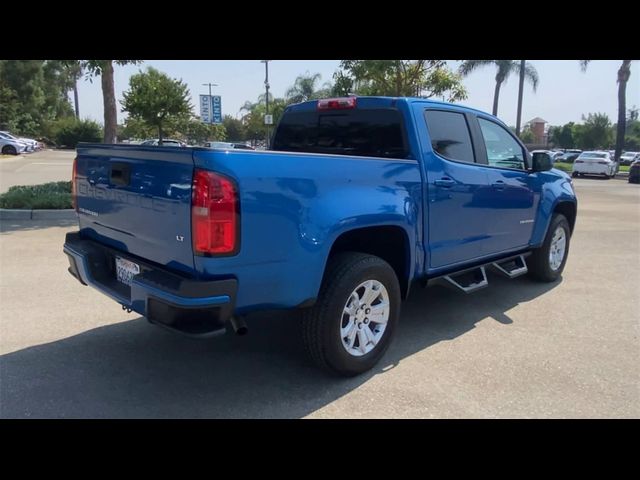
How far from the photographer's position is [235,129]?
57.0 meters

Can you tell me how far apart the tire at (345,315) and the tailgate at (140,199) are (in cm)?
92

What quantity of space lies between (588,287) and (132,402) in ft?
17.0

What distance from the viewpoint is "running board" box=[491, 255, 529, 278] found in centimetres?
502

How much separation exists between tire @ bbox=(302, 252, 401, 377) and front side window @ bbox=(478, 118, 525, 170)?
205 cm

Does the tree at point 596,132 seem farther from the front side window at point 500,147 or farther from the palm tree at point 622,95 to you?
the front side window at point 500,147

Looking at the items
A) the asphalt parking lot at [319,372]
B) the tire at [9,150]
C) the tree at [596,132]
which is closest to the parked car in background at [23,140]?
the tire at [9,150]

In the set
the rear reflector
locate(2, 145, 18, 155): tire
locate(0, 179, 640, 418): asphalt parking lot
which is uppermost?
locate(2, 145, 18, 155): tire

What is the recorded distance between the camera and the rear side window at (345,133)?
4.02 m

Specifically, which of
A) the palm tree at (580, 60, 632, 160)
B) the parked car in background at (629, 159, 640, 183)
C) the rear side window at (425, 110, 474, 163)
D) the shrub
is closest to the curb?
the rear side window at (425, 110, 474, 163)

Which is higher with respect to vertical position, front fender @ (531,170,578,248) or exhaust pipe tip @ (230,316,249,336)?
front fender @ (531,170,578,248)

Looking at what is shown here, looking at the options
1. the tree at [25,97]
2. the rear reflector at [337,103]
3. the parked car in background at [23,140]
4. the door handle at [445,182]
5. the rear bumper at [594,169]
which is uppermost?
the tree at [25,97]

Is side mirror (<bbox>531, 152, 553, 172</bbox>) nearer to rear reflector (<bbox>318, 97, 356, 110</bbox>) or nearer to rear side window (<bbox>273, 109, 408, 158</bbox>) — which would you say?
rear side window (<bbox>273, 109, 408, 158</bbox>)

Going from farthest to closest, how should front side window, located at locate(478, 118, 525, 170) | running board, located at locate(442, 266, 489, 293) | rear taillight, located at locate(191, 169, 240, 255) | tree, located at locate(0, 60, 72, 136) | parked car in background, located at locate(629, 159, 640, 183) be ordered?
tree, located at locate(0, 60, 72, 136)
parked car in background, located at locate(629, 159, 640, 183)
front side window, located at locate(478, 118, 525, 170)
running board, located at locate(442, 266, 489, 293)
rear taillight, located at locate(191, 169, 240, 255)

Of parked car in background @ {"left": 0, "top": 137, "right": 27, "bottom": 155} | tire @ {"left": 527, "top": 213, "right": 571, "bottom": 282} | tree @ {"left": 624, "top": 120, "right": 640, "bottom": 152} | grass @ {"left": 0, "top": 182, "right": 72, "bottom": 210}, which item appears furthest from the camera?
tree @ {"left": 624, "top": 120, "right": 640, "bottom": 152}
